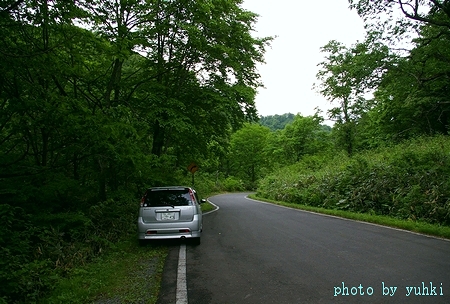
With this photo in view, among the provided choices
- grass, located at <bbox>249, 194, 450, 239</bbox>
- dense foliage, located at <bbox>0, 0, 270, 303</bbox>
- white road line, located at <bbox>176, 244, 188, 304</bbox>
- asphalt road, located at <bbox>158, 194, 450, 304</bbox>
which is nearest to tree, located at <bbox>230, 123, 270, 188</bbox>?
dense foliage, located at <bbox>0, 0, 270, 303</bbox>

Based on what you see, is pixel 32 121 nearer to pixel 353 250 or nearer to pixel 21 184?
pixel 21 184

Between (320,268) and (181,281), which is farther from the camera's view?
(320,268)

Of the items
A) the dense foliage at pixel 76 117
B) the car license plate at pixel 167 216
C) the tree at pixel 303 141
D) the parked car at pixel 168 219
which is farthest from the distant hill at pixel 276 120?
the car license plate at pixel 167 216

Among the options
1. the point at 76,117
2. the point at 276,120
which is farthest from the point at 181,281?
the point at 276,120

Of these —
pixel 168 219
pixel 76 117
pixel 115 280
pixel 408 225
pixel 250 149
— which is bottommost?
pixel 115 280

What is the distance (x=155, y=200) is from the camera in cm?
793

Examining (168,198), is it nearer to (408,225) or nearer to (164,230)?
(164,230)

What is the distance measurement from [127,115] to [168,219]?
12.3 ft

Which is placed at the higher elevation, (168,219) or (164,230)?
(168,219)

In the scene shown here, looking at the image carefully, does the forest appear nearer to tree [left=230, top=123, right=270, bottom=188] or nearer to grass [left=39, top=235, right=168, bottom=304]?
grass [left=39, top=235, right=168, bottom=304]

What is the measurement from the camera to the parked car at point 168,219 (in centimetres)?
748

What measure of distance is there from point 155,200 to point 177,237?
1181mm

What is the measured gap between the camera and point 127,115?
9.29 metres

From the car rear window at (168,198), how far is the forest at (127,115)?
0.95 metres
